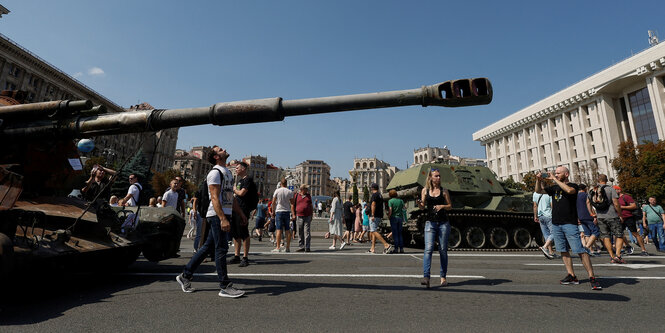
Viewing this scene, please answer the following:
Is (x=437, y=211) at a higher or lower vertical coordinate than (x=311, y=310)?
higher

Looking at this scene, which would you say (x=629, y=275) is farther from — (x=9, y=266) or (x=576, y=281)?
(x=9, y=266)

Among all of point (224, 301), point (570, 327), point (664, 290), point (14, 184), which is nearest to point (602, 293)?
point (664, 290)

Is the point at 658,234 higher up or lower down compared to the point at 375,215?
lower down

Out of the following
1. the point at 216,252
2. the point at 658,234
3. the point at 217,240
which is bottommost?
the point at 216,252

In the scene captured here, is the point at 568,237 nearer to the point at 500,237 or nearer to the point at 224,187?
the point at 224,187

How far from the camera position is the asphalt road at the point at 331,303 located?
2.84 metres

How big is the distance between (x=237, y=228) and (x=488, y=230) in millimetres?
8056

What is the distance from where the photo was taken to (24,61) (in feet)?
156

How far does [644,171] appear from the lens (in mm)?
30062

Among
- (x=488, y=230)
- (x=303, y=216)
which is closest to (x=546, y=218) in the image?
(x=488, y=230)

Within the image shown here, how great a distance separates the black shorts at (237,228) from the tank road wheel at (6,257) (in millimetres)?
3224

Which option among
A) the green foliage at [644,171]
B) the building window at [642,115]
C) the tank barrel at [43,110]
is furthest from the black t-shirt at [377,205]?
the building window at [642,115]

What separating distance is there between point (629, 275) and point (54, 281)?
8788mm

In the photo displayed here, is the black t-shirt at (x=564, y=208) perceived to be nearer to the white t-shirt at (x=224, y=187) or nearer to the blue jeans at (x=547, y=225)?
the blue jeans at (x=547, y=225)
